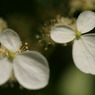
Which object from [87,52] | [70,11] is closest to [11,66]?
[87,52]

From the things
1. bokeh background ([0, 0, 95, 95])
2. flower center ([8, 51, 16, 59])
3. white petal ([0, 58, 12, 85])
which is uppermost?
flower center ([8, 51, 16, 59])

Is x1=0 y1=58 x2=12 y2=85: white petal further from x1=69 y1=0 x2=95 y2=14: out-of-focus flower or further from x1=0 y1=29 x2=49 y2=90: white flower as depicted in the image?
x1=69 y1=0 x2=95 y2=14: out-of-focus flower

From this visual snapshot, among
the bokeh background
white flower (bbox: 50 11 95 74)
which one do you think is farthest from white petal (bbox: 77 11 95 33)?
the bokeh background

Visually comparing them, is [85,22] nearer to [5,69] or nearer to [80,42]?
[80,42]

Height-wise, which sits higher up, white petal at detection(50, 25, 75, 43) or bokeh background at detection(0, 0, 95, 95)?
white petal at detection(50, 25, 75, 43)

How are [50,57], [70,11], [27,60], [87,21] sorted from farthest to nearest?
[50,57] → [70,11] → [87,21] → [27,60]

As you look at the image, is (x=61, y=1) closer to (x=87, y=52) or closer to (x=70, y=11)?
(x=70, y=11)
